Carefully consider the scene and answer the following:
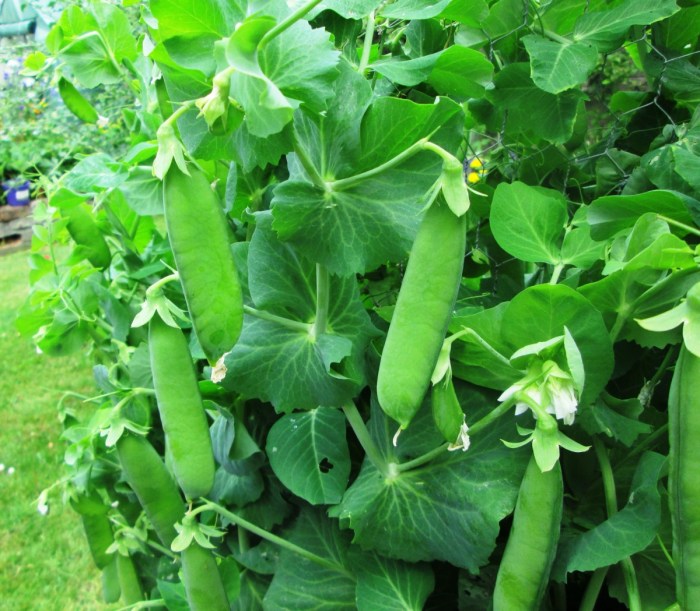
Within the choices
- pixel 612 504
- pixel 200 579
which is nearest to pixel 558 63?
pixel 612 504

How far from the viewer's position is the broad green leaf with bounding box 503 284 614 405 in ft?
2.22

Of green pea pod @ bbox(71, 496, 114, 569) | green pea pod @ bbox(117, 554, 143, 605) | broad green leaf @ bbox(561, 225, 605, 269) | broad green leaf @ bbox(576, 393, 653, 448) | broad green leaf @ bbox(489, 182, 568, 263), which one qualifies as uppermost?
broad green leaf @ bbox(489, 182, 568, 263)

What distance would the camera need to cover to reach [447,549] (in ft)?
2.63

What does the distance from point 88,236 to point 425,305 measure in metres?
1.04

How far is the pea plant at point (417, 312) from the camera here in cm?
62

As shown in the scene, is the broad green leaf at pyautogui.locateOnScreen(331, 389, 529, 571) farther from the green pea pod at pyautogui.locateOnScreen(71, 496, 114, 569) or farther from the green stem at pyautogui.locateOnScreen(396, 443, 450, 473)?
the green pea pod at pyautogui.locateOnScreen(71, 496, 114, 569)

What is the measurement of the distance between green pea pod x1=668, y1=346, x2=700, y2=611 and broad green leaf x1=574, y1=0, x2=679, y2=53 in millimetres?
505

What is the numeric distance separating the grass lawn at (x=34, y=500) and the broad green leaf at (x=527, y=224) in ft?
3.64

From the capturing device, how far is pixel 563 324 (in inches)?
27.4

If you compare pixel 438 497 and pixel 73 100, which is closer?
pixel 438 497

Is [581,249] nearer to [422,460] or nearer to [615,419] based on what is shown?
[615,419]

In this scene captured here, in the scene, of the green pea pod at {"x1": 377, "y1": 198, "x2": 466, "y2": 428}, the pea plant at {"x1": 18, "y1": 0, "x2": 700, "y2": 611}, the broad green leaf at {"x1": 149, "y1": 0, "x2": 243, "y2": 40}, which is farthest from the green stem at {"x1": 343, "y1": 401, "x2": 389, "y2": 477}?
the broad green leaf at {"x1": 149, "y1": 0, "x2": 243, "y2": 40}

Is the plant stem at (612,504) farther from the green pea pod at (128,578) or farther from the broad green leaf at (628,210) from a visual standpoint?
the green pea pod at (128,578)

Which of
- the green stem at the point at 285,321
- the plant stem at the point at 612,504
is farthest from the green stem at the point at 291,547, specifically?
the plant stem at the point at 612,504
